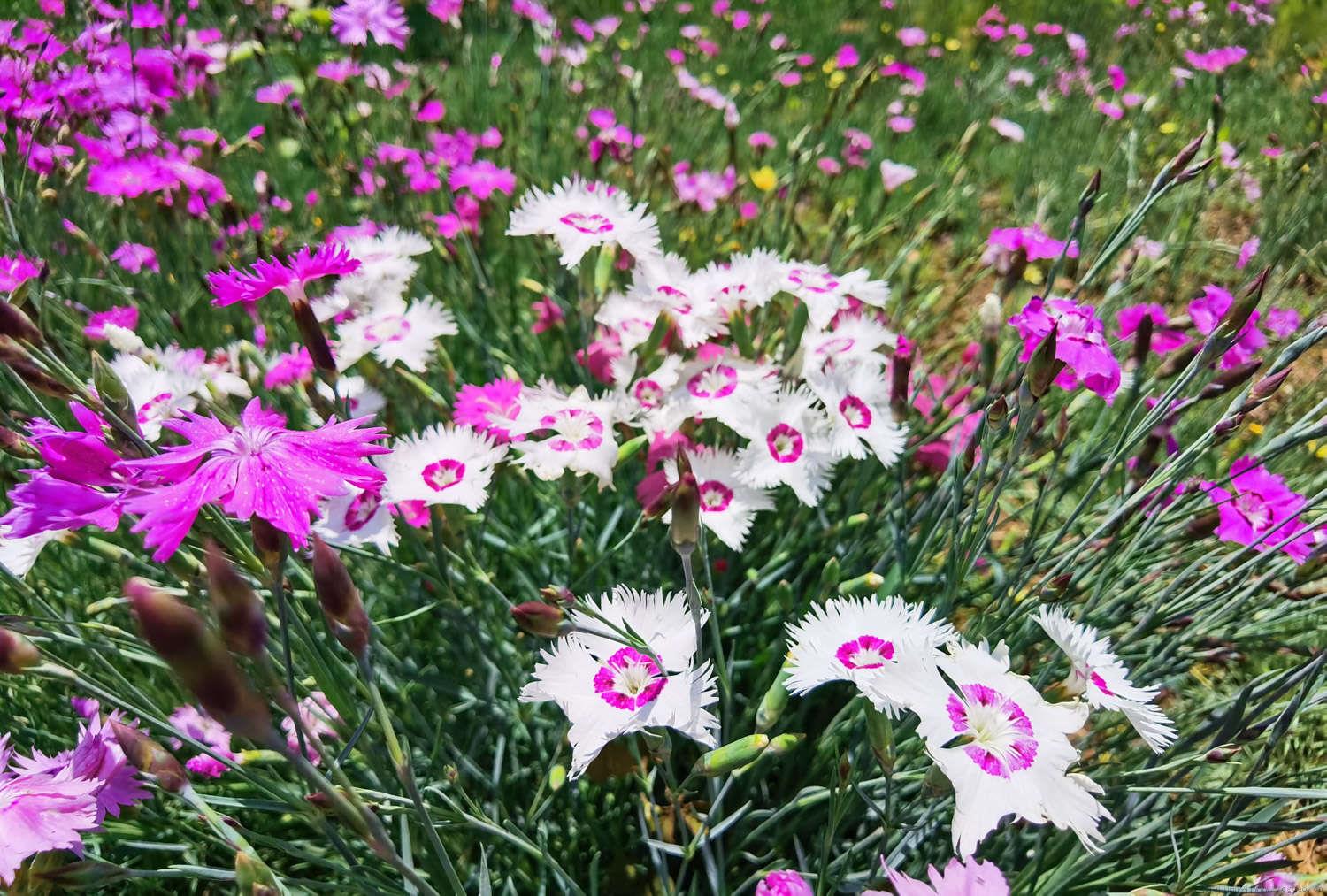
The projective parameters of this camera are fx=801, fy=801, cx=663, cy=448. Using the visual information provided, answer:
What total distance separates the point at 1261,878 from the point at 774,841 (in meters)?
0.89

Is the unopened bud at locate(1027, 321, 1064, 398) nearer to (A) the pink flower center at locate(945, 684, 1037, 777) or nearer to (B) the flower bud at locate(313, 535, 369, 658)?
(A) the pink flower center at locate(945, 684, 1037, 777)

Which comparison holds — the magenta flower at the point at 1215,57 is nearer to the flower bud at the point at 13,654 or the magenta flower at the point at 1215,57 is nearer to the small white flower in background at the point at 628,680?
the small white flower in background at the point at 628,680

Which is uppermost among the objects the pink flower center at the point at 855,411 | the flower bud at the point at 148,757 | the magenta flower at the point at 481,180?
the magenta flower at the point at 481,180

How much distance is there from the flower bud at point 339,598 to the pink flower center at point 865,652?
69 centimetres

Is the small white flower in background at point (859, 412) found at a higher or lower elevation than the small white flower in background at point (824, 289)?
lower

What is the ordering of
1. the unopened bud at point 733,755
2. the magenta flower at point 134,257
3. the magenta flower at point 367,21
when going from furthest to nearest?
the magenta flower at point 134,257 → the magenta flower at point 367,21 → the unopened bud at point 733,755

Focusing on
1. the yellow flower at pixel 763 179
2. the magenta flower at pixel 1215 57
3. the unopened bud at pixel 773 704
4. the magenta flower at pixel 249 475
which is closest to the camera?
the magenta flower at pixel 249 475

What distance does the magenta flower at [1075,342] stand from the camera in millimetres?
1392

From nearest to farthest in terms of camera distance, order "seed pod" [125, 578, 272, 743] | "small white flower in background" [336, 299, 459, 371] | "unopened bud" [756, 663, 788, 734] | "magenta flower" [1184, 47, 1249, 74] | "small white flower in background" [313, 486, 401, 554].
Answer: "seed pod" [125, 578, 272, 743] → "unopened bud" [756, 663, 788, 734] → "small white flower in background" [313, 486, 401, 554] → "small white flower in background" [336, 299, 459, 371] → "magenta flower" [1184, 47, 1249, 74]

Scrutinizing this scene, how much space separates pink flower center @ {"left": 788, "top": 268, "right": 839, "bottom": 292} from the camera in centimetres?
186

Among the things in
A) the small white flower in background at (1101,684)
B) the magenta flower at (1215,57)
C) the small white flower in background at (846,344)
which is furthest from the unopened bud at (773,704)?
the magenta flower at (1215,57)

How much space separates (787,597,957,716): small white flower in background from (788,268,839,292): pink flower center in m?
0.82

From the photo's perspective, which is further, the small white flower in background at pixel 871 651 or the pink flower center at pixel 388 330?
the pink flower center at pixel 388 330

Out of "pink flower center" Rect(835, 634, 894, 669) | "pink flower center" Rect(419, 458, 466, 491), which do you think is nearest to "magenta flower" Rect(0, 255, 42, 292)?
"pink flower center" Rect(419, 458, 466, 491)
